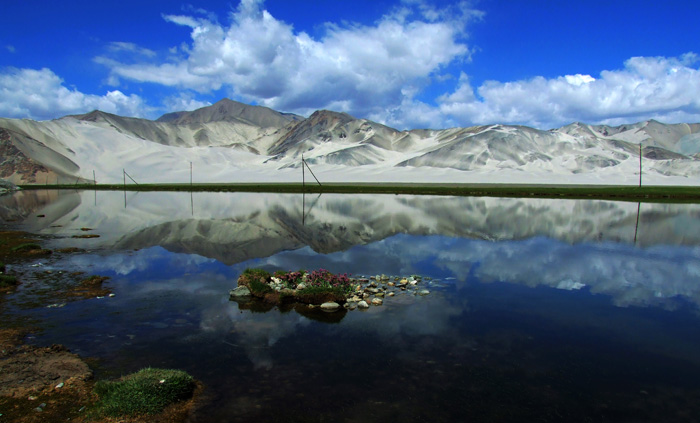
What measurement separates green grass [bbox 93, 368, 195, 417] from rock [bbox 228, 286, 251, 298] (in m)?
6.22

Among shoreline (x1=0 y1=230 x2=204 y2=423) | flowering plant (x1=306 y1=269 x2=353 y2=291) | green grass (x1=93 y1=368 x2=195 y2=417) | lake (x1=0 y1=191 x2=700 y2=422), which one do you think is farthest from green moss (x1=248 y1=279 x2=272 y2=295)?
green grass (x1=93 y1=368 x2=195 y2=417)

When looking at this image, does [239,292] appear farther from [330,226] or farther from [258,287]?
[330,226]

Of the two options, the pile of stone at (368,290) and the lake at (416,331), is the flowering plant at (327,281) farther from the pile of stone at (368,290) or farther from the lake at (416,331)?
the lake at (416,331)

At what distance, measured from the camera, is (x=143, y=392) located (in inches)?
314

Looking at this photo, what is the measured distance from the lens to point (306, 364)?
9766mm

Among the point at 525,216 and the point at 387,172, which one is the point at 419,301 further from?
the point at 387,172

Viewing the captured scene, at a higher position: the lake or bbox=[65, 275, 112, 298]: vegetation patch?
bbox=[65, 275, 112, 298]: vegetation patch

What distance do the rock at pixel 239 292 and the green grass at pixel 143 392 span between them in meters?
6.22

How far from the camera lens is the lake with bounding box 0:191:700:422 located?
840 centimetres

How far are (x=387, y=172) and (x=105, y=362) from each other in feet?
486

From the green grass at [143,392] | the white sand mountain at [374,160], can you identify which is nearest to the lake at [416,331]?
the green grass at [143,392]

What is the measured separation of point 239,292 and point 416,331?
6.37 meters

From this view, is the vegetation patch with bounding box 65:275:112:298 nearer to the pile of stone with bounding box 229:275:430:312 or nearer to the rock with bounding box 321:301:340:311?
the pile of stone with bounding box 229:275:430:312

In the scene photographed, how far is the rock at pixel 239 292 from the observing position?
15.0 meters
